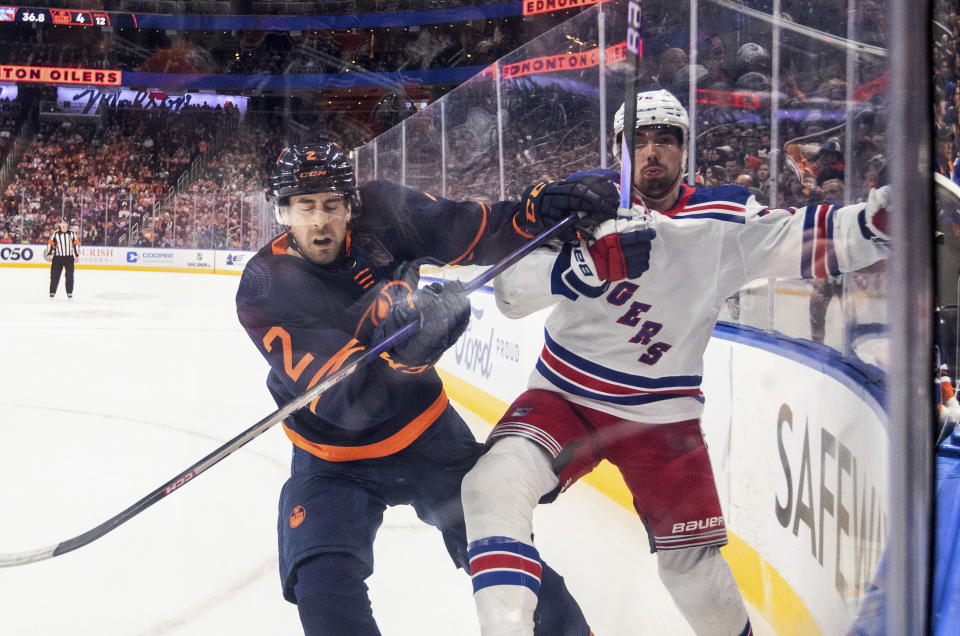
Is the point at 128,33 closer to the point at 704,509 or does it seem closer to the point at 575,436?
the point at 575,436

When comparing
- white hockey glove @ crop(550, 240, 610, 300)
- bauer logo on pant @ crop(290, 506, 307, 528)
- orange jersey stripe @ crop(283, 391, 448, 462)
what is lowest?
bauer logo on pant @ crop(290, 506, 307, 528)

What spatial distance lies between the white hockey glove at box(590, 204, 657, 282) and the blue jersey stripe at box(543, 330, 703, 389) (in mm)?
80

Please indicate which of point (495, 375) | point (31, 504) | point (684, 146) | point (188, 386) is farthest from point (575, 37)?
point (31, 504)

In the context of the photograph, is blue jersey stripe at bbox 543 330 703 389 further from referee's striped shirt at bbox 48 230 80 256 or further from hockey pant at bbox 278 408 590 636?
referee's striped shirt at bbox 48 230 80 256

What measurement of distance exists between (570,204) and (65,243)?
0.61m

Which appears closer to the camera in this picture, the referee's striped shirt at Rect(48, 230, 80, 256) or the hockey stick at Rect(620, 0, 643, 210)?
the hockey stick at Rect(620, 0, 643, 210)

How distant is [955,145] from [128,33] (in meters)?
0.77

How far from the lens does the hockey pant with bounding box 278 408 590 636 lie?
2.00ft

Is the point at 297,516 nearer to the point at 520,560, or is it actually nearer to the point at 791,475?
the point at 520,560

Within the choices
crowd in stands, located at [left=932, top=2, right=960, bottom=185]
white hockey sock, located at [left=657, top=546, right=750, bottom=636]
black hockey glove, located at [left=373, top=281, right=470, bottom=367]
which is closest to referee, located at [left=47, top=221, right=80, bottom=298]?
black hockey glove, located at [left=373, top=281, right=470, bottom=367]

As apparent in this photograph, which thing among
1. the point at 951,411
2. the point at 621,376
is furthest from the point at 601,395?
the point at 951,411

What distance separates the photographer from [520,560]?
0.57 meters

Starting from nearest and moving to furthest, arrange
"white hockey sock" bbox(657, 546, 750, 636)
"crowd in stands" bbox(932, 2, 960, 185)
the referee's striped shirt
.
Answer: "crowd in stands" bbox(932, 2, 960, 185)
"white hockey sock" bbox(657, 546, 750, 636)
the referee's striped shirt

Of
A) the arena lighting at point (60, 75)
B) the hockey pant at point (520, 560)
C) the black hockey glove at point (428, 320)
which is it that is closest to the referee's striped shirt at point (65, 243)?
the arena lighting at point (60, 75)
